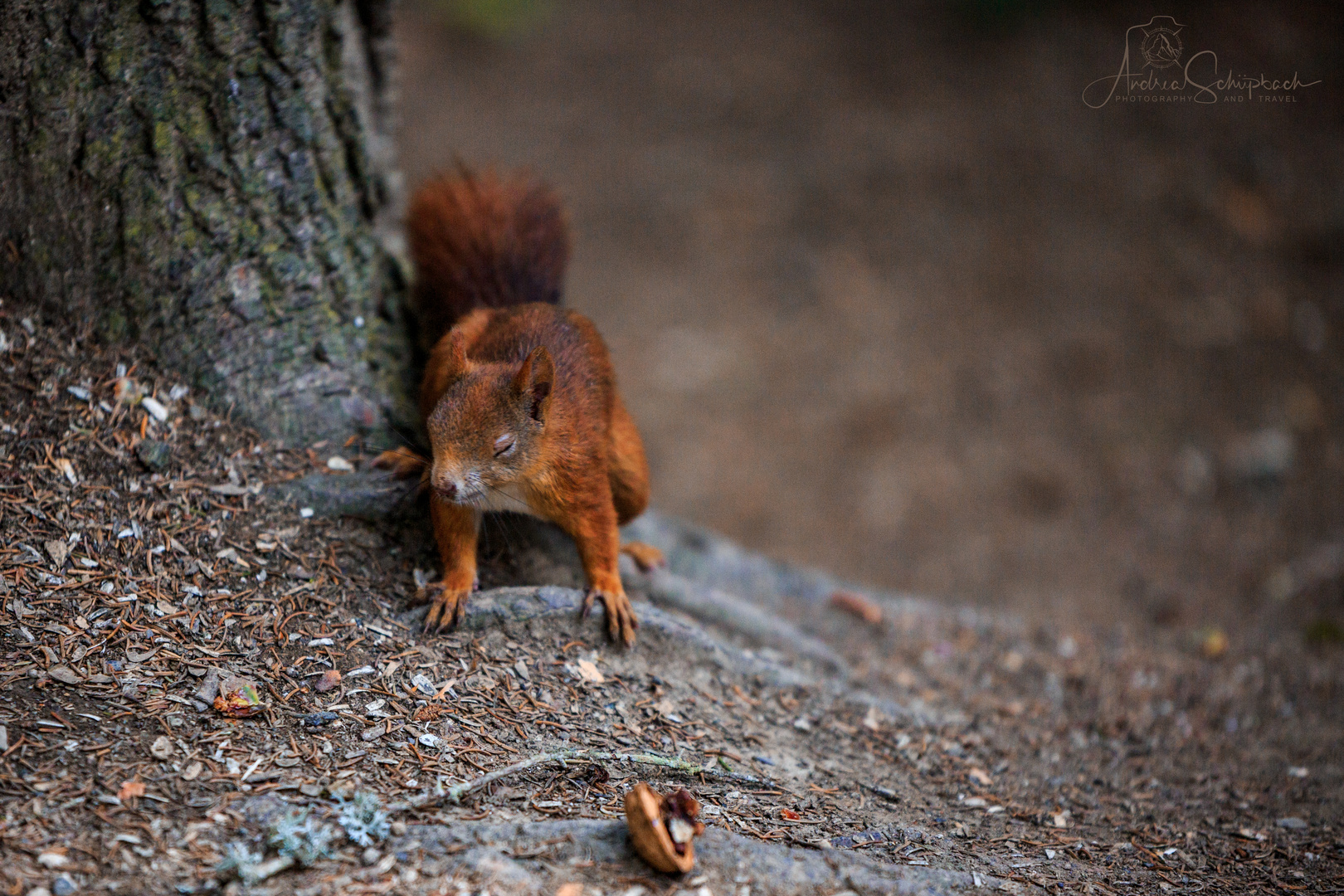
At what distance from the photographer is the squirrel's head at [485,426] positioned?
7.23 ft

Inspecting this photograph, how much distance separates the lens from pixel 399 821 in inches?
69.0

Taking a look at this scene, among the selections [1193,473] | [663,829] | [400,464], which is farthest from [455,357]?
[1193,473]

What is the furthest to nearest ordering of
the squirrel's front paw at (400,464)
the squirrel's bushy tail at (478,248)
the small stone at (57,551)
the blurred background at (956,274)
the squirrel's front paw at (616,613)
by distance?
1. the blurred background at (956,274)
2. the squirrel's bushy tail at (478,248)
3. the squirrel's front paw at (400,464)
4. the squirrel's front paw at (616,613)
5. the small stone at (57,551)

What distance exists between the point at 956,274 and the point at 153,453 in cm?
554

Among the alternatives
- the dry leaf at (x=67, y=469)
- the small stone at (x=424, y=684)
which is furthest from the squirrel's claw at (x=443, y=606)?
the dry leaf at (x=67, y=469)

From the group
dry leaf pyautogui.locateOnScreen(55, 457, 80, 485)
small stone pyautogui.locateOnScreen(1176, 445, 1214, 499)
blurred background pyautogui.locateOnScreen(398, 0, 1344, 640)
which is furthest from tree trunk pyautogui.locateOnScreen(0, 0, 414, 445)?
small stone pyautogui.locateOnScreen(1176, 445, 1214, 499)

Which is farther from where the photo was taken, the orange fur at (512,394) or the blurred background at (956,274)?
the blurred background at (956,274)

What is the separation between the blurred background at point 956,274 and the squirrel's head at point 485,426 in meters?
3.18

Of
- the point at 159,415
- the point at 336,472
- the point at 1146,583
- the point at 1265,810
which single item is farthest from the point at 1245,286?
the point at 159,415

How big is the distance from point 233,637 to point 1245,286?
647 centimetres

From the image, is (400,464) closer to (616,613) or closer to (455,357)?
(455,357)

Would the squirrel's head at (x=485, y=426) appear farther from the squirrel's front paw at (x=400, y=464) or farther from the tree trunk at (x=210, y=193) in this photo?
the tree trunk at (x=210, y=193)

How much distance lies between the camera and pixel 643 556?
9.72 ft

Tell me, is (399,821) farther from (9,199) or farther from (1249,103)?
(1249,103)
